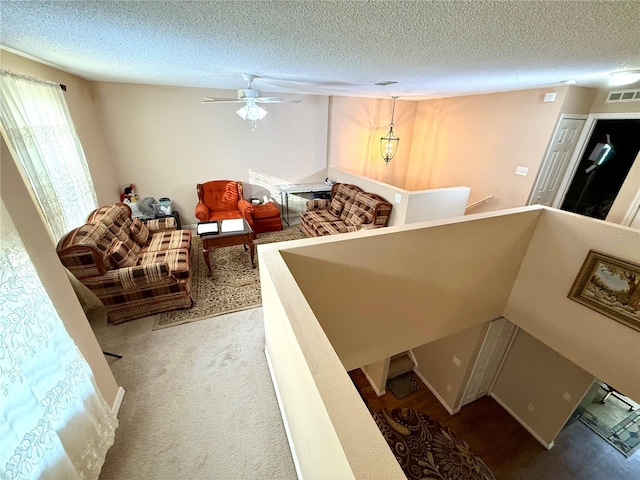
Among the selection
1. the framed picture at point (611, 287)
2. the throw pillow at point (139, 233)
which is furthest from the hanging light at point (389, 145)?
the throw pillow at point (139, 233)

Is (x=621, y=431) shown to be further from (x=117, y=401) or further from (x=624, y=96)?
(x=117, y=401)

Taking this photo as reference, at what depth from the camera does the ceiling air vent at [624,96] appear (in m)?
3.14

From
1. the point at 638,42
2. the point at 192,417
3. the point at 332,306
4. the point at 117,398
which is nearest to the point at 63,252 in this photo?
the point at 117,398

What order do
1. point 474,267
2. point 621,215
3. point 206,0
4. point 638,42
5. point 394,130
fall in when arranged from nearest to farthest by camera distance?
point 206,0
point 638,42
point 474,267
point 621,215
point 394,130

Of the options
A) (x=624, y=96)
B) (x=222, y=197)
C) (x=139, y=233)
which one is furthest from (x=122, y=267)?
(x=624, y=96)

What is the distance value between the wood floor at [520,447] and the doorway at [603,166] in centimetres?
319

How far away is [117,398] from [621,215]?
5.24 metres

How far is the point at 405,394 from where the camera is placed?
4.05 m

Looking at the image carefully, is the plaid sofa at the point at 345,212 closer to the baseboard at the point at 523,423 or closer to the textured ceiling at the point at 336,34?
the textured ceiling at the point at 336,34

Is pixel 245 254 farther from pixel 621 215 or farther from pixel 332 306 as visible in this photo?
pixel 621 215

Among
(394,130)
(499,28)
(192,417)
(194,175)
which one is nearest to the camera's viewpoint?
(499,28)

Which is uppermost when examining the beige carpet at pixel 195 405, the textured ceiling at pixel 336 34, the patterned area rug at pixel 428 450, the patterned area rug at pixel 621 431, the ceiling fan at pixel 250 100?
the textured ceiling at pixel 336 34

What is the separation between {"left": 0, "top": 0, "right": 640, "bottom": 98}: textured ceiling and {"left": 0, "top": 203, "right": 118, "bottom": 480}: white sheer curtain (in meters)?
1.03

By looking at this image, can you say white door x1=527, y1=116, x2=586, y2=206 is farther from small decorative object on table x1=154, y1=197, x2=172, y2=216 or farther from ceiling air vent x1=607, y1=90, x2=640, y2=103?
small decorative object on table x1=154, y1=197, x2=172, y2=216
